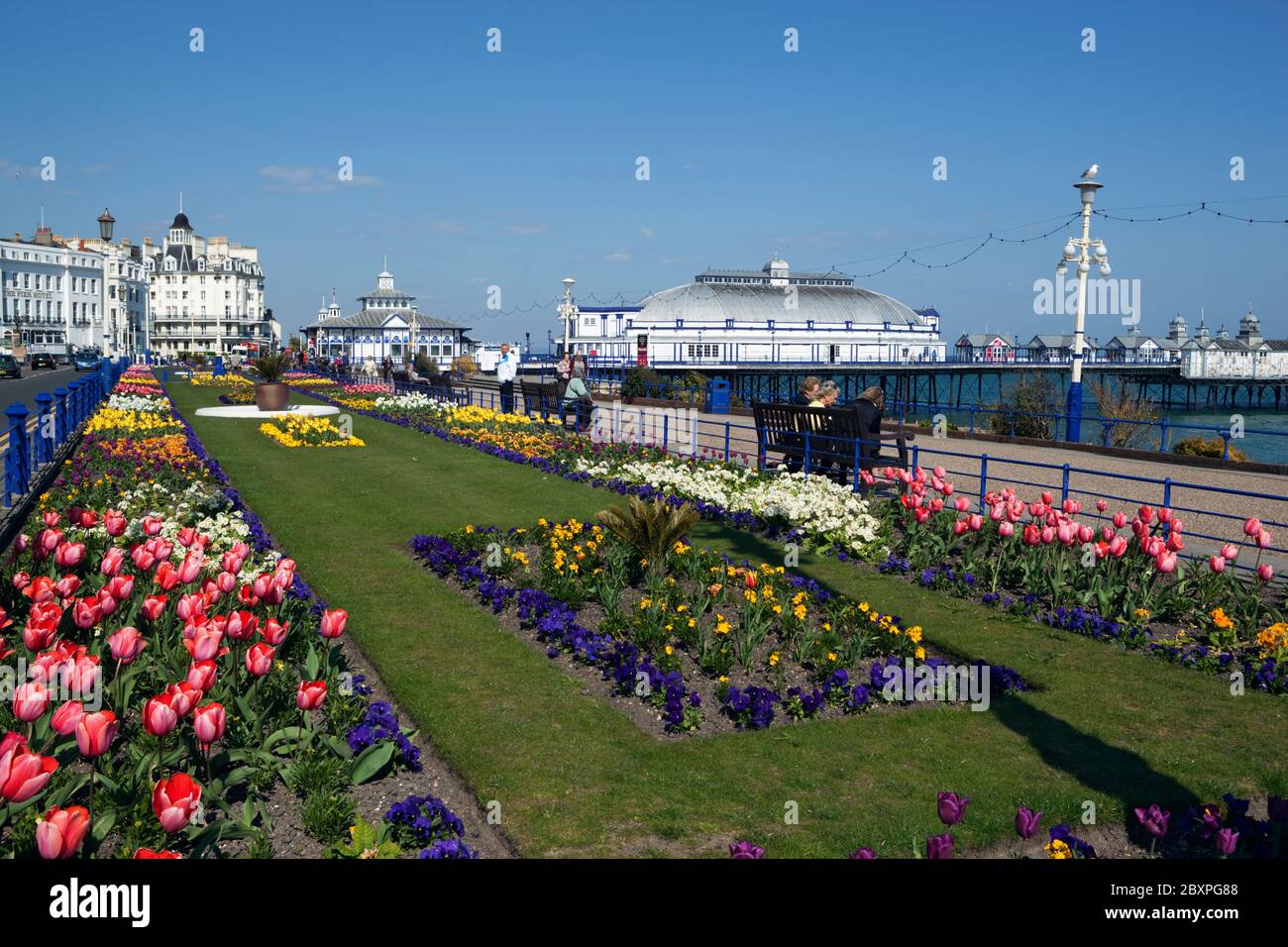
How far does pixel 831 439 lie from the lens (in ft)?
45.3

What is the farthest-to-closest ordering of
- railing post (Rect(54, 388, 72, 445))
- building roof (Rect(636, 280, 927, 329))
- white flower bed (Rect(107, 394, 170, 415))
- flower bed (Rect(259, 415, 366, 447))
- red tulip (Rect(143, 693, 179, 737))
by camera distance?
building roof (Rect(636, 280, 927, 329))
white flower bed (Rect(107, 394, 170, 415))
flower bed (Rect(259, 415, 366, 447))
railing post (Rect(54, 388, 72, 445))
red tulip (Rect(143, 693, 179, 737))

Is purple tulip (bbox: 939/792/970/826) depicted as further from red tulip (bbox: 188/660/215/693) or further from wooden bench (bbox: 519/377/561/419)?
wooden bench (bbox: 519/377/561/419)

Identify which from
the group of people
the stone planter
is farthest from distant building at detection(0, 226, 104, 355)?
the group of people

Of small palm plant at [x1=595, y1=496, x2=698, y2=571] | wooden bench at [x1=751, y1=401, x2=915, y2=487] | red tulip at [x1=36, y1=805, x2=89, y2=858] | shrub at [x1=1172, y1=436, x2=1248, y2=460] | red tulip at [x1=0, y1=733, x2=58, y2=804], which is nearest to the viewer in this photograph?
red tulip at [x1=36, y1=805, x2=89, y2=858]

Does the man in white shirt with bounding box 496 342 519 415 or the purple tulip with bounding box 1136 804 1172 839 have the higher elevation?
the man in white shirt with bounding box 496 342 519 415

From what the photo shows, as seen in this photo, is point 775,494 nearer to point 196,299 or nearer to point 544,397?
point 544,397

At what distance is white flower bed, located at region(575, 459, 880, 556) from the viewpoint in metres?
11.0

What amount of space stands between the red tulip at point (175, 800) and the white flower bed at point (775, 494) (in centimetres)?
791

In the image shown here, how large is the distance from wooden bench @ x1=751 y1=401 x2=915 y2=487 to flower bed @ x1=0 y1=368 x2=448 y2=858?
790 centimetres

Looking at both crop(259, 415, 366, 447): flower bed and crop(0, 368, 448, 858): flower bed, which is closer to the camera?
crop(0, 368, 448, 858): flower bed

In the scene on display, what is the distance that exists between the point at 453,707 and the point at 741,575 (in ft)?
10.9

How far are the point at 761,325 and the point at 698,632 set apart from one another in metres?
88.9

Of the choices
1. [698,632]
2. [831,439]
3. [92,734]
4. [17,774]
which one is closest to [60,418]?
[831,439]
